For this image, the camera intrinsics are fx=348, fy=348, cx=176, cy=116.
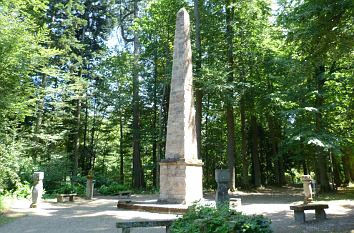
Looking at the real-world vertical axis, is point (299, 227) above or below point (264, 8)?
below

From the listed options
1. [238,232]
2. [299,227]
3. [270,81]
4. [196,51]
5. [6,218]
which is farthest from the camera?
[270,81]

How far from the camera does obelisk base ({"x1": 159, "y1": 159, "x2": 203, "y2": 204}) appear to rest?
11633 mm

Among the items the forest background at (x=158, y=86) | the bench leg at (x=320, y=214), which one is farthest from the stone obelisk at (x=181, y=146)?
the bench leg at (x=320, y=214)

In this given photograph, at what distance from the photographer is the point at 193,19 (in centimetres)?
2108

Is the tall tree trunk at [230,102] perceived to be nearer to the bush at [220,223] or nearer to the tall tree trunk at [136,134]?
the tall tree trunk at [136,134]

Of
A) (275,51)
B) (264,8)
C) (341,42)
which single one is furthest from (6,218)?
(264,8)

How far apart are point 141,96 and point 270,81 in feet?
30.2

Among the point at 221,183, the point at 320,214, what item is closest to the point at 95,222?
the point at 221,183

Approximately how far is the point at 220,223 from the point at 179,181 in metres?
6.55

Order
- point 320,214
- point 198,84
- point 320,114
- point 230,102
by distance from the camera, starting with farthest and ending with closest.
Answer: point 230,102, point 198,84, point 320,114, point 320,214

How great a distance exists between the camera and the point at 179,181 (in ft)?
38.4

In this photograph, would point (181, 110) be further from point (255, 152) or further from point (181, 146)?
point (255, 152)

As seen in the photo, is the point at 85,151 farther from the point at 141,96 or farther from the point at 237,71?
the point at 237,71

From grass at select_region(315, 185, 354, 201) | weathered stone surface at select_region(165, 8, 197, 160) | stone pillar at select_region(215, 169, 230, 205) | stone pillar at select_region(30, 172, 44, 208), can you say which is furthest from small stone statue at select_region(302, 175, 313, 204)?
stone pillar at select_region(30, 172, 44, 208)
